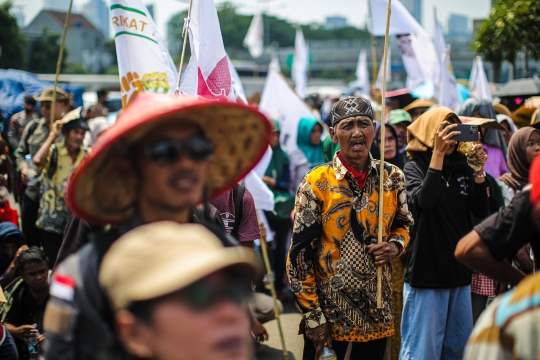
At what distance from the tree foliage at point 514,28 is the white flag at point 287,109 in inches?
161

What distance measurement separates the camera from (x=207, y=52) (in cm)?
472

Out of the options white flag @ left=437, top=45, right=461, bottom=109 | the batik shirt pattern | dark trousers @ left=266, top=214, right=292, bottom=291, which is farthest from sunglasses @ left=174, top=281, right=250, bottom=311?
white flag @ left=437, top=45, right=461, bottom=109

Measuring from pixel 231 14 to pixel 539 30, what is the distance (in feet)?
392

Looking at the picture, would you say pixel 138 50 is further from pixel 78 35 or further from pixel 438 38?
pixel 78 35

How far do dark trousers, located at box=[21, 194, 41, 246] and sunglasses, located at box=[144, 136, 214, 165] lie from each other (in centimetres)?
501

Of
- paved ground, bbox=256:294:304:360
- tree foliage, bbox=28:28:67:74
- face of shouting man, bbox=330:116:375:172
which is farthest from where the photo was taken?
tree foliage, bbox=28:28:67:74

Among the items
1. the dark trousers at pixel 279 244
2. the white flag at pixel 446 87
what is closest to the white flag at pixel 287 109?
the dark trousers at pixel 279 244

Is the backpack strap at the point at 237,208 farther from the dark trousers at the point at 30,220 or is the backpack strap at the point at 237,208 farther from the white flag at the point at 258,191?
the dark trousers at the point at 30,220

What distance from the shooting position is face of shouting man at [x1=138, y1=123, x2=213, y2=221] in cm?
186

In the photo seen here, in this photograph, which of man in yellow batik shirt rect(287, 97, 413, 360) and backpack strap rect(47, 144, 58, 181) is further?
backpack strap rect(47, 144, 58, 181)

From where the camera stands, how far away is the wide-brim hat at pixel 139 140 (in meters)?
1.78

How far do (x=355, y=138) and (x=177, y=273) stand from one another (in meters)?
2.44

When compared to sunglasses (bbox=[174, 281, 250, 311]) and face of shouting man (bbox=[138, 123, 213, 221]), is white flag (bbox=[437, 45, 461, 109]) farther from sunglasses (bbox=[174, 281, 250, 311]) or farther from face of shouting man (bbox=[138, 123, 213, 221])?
sunglasses (bbox=[174, 281, 250, 311])

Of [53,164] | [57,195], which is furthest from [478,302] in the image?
[53,164]
